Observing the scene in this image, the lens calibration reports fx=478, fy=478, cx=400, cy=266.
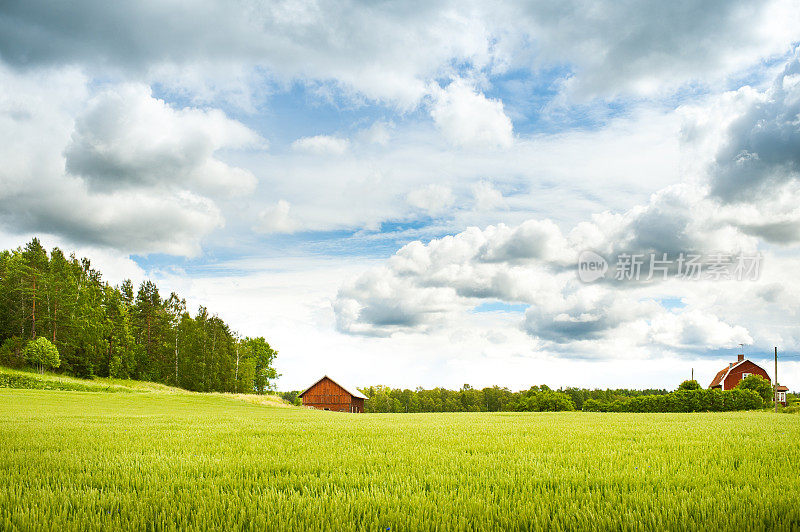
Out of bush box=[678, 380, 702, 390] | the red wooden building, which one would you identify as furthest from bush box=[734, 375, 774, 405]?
the red wooden building

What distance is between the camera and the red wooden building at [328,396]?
240 feet

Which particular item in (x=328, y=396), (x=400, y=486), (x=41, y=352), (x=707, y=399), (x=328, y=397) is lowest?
(x=328, y=397)

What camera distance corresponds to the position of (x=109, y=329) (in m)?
72.8

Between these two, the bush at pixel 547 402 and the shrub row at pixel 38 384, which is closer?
the shrub row at pixel 38 384

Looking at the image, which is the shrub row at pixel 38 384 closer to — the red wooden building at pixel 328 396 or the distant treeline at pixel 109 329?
the distant treeline at pixel 109 329

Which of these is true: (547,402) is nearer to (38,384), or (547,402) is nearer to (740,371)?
(740,371)

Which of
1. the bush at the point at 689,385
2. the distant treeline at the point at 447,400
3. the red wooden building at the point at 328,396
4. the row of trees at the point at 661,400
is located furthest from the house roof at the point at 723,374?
the red wooden building at the point at 328,396

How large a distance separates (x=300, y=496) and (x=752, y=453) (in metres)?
7.07

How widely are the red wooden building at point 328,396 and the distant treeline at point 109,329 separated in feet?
66.3

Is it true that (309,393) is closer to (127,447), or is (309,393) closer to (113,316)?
(113,316)

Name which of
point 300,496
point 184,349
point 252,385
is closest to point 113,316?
point 184,349

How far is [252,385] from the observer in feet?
310

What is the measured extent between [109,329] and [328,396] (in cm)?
3486

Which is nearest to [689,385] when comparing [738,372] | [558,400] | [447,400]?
[558,400]
